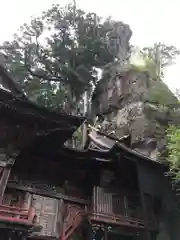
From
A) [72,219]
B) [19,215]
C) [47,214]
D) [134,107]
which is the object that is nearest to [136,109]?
[134,107]

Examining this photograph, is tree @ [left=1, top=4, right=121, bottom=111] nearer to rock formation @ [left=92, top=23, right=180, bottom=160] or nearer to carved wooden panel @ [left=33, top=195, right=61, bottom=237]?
rock formation @ [left=92, top=23, right=180, bottom=160]

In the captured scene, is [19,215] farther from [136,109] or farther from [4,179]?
[136,109]

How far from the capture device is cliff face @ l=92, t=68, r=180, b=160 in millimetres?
17422

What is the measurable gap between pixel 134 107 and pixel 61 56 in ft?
30.3

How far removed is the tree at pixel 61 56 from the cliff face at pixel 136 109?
85.8 inches

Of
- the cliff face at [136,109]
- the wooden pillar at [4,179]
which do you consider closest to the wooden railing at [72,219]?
the wooden pillar at [4,179]

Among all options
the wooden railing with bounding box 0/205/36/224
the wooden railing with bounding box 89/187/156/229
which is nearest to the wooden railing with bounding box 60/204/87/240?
the wooden railing with bounding box 89/187/156/229

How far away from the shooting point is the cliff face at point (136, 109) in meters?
17.4

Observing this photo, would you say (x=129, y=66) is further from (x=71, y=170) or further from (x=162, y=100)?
(x=71, y=170)

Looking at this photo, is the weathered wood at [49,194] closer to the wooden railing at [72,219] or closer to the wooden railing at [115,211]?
the wooden railing at [72,219]

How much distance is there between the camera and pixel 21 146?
1068 cm

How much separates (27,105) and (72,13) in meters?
19.8

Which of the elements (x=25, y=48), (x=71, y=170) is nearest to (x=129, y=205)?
(x=71, y=170)

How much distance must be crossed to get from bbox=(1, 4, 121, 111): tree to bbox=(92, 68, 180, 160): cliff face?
2179 millimetres
